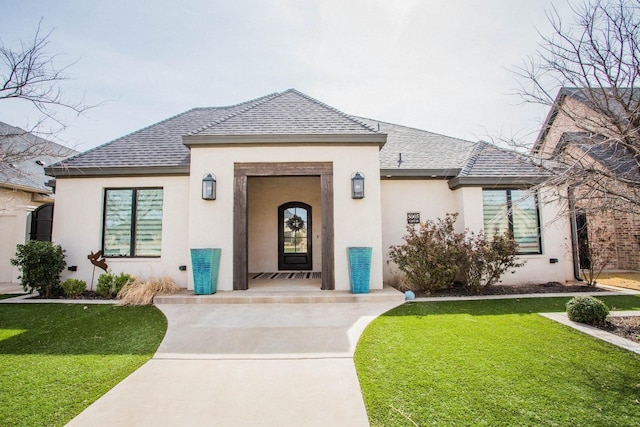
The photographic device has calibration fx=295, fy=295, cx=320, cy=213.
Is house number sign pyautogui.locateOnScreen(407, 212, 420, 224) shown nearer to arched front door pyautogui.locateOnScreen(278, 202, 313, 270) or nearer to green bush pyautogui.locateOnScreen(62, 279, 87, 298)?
arched front door pyautogui.locateOnScreen(278, 202, 313, 270)

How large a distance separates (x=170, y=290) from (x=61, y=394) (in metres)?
4.12

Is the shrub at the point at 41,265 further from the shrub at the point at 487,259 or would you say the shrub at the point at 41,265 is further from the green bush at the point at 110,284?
the shrub at the point at 487,259

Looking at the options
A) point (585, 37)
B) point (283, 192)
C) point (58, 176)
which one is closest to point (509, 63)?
point (585, 37)

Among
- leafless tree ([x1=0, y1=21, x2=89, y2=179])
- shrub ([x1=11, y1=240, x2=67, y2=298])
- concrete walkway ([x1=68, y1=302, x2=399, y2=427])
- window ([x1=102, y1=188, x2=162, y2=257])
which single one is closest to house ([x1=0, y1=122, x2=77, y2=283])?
window ([x1=102, y1=188, x2=162, y2=257])

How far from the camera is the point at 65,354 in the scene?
3.84 m

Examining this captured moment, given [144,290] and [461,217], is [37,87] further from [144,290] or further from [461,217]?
[461,217]

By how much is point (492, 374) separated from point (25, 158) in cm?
692

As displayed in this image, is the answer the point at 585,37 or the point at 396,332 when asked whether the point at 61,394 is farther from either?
the point at 585,37

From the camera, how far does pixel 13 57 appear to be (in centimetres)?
465

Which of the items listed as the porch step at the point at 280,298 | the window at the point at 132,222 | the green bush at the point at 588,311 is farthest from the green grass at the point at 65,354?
the green bush at the point at 588,311

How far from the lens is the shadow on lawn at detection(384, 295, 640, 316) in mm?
5609

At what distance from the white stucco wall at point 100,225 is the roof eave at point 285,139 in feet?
4.69

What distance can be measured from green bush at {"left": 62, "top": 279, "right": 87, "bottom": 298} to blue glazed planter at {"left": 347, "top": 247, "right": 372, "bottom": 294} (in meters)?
6.56

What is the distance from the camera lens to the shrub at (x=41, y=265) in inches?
273
